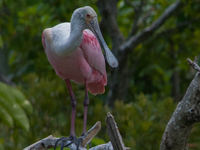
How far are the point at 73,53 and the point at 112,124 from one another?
3.23ft

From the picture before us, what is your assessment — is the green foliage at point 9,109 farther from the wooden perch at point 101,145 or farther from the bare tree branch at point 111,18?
the bare tree branch at point 111,18

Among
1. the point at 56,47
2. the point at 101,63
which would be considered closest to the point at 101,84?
the point at 101,63

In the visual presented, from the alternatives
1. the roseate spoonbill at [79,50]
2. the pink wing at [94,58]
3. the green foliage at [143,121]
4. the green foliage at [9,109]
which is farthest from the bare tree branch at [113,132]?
the green foliage at [143,121]

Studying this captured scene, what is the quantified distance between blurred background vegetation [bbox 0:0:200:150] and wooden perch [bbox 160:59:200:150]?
199cm

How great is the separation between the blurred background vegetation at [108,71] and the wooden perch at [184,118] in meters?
1.99

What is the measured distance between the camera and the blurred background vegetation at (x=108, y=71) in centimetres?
472

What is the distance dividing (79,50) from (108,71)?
3.16m

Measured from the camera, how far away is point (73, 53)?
110 inches

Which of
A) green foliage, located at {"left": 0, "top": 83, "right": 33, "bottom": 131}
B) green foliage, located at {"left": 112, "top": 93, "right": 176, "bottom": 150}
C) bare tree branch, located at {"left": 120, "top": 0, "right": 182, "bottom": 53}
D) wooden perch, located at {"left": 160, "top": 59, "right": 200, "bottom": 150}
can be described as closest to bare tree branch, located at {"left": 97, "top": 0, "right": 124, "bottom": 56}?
bare tree branch, located at {"left": 120, "top": 0, "right": 182, "bottom": 53}

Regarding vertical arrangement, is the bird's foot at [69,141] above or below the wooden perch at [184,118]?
below

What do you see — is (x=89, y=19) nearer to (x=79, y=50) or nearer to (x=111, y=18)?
(x=79, y=50)

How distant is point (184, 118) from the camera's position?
195 centimetres

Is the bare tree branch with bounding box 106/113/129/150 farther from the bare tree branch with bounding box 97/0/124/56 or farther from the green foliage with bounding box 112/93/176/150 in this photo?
the bare tree branch with bounding box 97/0/124/56

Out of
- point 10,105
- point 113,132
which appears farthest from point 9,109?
point 113,132
